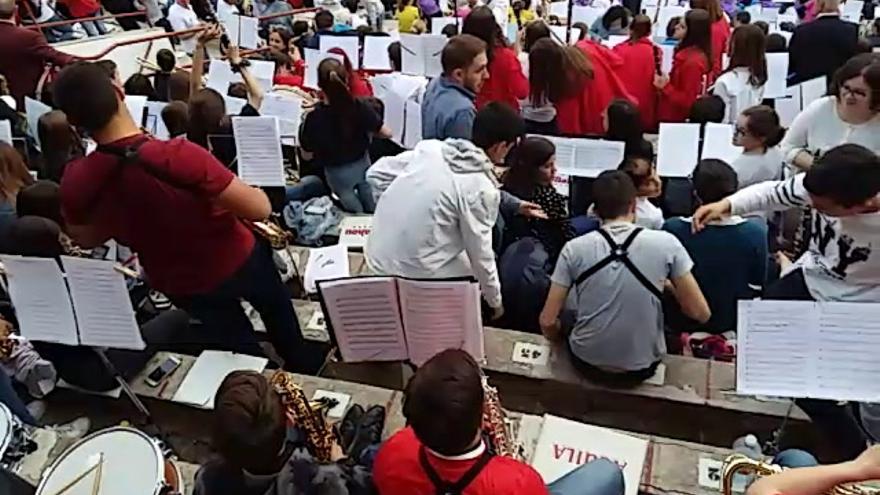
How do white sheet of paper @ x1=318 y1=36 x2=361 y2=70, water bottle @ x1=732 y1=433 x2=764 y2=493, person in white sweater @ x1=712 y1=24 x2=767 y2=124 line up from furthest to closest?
1. white sheet of paper @ x1=318 y1=36 x2=361 y2=70
2. person in white sweater @ x1=712 y1=24 x2=767 y2=124
3. water bottle @ x1=732 y1=433 x2=764 y2=493

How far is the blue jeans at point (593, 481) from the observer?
2.59 meters

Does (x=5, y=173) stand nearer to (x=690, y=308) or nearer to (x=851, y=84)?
(x=690, y=308)

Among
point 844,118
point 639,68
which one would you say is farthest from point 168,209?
point 639,68

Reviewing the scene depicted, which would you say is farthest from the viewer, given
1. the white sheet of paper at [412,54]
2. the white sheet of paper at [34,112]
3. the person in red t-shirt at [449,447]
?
the white sheet of paper at [412,54]

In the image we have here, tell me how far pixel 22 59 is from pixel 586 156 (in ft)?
12.8

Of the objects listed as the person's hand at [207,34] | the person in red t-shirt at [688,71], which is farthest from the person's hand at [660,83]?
the person's hand at [207,34]

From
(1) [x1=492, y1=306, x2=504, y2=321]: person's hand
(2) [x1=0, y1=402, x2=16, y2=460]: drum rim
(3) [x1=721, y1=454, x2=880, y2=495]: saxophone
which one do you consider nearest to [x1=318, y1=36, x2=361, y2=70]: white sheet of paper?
(1) [x1=492, y1=306, x2=504, y2=321]: person's hand

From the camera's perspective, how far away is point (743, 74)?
5500 millimetres

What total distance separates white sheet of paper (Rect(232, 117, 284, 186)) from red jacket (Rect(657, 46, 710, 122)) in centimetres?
278

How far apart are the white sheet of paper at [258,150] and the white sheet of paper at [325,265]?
1.64 ft

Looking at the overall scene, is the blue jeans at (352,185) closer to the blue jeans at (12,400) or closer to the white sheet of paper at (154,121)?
the white sheet of paper at (154,121)

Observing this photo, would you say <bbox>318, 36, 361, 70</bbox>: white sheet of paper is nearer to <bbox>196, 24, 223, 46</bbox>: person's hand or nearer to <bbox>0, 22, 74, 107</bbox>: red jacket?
<bbox>196, 24, 223, 46</bbox>: person's hand

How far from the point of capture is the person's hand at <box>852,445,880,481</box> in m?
1.94

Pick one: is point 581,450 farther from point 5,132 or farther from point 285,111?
point 5,132
